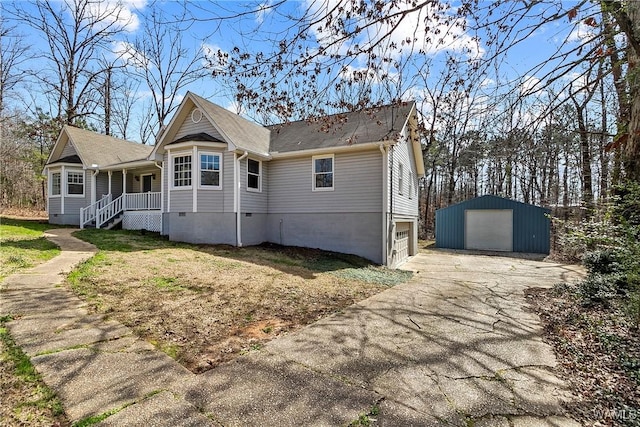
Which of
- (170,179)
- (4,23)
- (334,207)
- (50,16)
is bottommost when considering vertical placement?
(334,207)

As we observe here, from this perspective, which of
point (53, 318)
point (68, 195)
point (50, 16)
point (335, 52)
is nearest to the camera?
point (53, 318)

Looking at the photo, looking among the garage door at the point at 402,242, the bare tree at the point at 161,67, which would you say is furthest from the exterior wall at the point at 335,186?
the bare tree at the point at 161,67

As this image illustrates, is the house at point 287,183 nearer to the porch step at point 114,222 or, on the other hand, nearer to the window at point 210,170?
the window at point 210,170

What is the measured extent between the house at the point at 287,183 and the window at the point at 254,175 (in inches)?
1.6

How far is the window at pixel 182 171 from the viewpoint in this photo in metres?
12.4

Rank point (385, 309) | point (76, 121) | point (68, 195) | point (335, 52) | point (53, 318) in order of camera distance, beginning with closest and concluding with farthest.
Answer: point (53, 318) < point (335, 52) < point (385, 309) < point (68, 195) < point (76, 121)

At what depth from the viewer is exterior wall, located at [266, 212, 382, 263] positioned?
455 inches

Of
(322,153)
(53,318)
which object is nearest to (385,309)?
(53,318)

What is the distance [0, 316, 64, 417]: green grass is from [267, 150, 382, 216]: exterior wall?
973 cm

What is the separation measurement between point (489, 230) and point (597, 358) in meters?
16.0

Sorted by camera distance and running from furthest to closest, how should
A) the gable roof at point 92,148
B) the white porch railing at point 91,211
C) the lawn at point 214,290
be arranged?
the gable roof at point 92,148 → the white porch railing at point 91,211 → the lawn at point 214,290

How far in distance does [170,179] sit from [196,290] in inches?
309

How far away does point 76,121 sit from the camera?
25.3 metres

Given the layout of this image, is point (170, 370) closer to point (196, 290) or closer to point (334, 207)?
point (196, 290)
